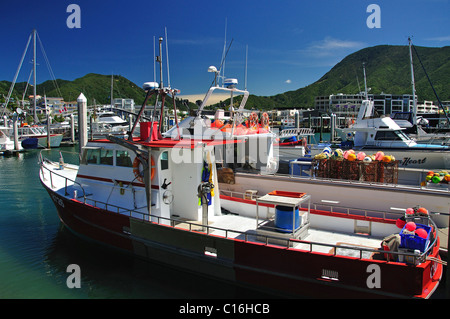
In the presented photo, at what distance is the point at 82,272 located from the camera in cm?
870

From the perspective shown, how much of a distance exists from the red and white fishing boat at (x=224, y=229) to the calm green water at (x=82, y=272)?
36 cm

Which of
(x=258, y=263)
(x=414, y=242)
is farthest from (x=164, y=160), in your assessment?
(x=414, y=242)

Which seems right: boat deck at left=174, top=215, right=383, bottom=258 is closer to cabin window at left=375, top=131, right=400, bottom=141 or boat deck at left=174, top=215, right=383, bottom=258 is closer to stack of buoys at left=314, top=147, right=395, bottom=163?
stack of buoys at left=314, top=147, right=395, bottom=163

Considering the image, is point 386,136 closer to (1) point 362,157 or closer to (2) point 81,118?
(1) point 362,157

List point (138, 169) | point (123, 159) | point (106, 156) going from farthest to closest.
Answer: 1. point (106, 156)
2. point (123, 159)
3. point (138, 169)

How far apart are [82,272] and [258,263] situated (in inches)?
195

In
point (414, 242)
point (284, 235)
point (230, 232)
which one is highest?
point (414, 242)

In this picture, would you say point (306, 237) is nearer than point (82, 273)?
Yes

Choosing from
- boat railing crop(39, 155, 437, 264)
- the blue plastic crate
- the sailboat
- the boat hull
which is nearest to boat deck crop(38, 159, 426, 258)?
boat railing crop(39, 155, 437, 264)

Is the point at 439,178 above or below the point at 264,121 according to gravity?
below

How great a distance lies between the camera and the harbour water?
7680 mm

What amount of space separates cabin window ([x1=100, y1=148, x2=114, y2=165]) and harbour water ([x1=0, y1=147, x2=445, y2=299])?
2711 mm
